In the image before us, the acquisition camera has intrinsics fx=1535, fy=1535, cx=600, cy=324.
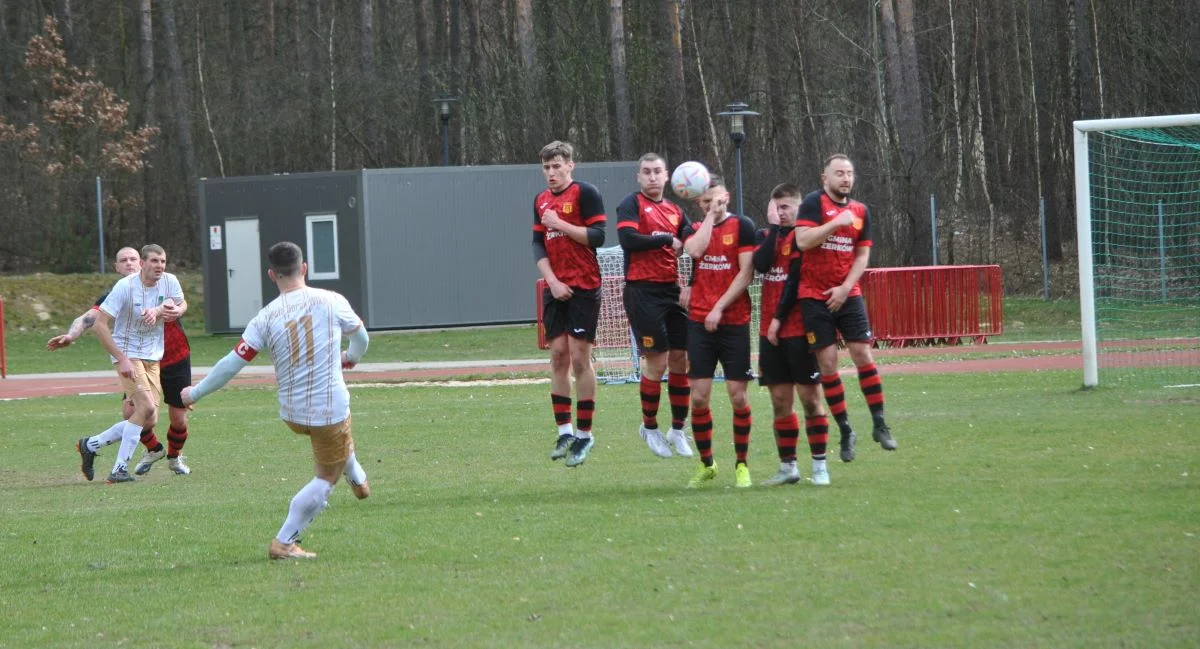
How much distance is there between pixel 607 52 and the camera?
48.6m

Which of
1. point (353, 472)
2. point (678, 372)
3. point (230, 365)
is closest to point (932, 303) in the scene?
point (678, 372)

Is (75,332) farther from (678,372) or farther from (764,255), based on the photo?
(764,255)

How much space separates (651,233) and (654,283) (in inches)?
15.6

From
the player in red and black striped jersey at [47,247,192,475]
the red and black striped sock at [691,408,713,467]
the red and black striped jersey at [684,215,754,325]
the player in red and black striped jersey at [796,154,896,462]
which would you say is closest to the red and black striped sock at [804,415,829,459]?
the player in red and black striped jersey at [796,154,896,462]

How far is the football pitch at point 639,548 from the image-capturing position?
6.51 metres

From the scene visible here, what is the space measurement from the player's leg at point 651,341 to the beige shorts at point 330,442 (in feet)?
10.6

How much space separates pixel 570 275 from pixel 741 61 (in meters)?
38.8

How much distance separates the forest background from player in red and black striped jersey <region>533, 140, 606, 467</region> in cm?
2621

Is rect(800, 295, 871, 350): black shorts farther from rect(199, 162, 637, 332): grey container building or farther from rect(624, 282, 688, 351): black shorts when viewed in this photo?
rect(199, 162, 637, 332): grey container building

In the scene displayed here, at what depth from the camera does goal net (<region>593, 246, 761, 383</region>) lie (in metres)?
22.6

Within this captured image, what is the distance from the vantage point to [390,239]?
3600cm

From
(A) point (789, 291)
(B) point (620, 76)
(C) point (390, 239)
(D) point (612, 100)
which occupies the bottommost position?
(A) point (789, 291)

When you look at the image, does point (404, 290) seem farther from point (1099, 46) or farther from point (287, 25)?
point (287, 25)

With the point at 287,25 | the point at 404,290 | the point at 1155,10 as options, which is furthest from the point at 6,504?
the point at 287,25
